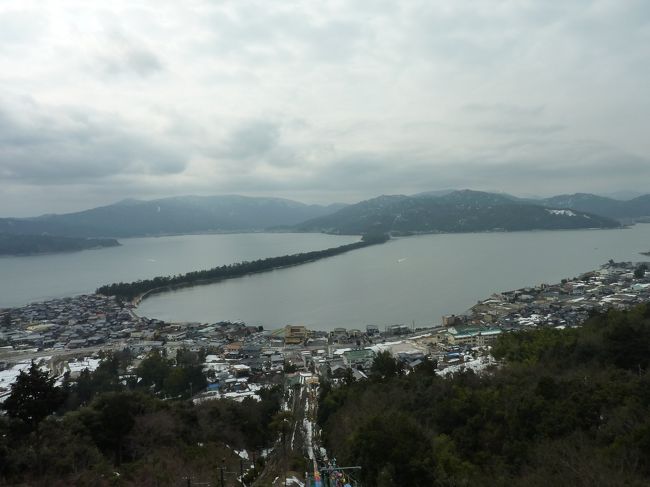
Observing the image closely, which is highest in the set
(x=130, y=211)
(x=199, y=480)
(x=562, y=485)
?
(x=130, y=211)

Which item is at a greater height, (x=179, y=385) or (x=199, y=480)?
(x=199, y=480)

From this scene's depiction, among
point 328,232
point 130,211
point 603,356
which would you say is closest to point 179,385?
point 603,356

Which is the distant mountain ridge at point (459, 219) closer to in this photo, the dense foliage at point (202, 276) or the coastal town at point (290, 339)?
the dense foliage at point (202, 276)

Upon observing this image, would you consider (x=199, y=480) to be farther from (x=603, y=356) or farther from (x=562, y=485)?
(x=603, y=356)

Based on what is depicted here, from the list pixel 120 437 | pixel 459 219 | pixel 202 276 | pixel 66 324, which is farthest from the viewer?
pixel 459 219

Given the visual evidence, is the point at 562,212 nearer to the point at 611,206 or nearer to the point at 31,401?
the point at 611,206

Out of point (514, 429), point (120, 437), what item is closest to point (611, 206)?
point (514, 429)

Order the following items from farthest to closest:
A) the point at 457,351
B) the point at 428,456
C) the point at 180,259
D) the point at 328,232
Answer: the point at 328,232
the point at 180,259
the point at 457,351
the point at 428,456

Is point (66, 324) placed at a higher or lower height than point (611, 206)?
lower
